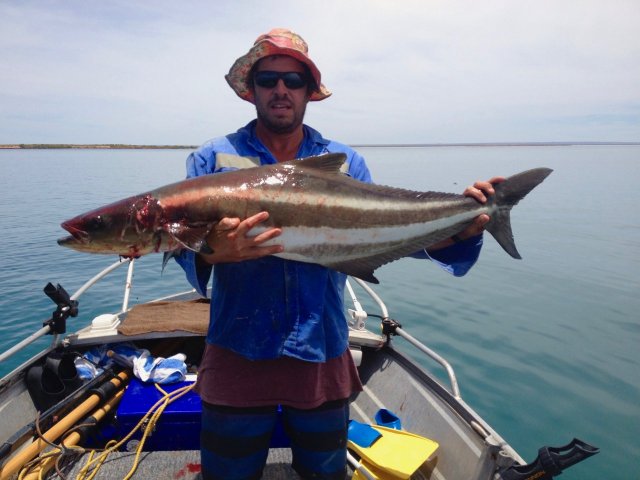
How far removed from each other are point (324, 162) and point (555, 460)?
114 inches

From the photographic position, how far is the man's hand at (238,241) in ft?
9.55

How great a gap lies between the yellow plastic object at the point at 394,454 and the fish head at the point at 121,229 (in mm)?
3291

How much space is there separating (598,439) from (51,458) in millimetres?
8880

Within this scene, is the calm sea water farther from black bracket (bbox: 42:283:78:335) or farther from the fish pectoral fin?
the fish pectoral fin

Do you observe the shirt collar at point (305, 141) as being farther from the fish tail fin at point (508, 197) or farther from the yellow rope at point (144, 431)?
the yellow rope at point (144, 431)

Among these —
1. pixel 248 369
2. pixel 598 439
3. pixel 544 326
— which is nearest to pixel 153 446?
pixel 248 369

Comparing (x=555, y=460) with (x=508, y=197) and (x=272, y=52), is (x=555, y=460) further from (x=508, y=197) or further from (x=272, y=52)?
(x=272, y=52)

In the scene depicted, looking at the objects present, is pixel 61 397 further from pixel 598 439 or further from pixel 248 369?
pixel 598 439

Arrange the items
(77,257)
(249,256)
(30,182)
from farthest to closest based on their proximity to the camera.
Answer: (30,182), (77,257), (249,256)

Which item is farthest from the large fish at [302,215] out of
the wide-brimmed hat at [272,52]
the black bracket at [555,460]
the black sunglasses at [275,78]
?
the black bracket at [555,460]

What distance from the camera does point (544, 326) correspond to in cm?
1277

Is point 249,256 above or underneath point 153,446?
above

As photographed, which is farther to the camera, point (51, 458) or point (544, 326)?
point (544, 326)

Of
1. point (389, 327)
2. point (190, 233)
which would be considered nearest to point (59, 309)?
point (190, 233)
